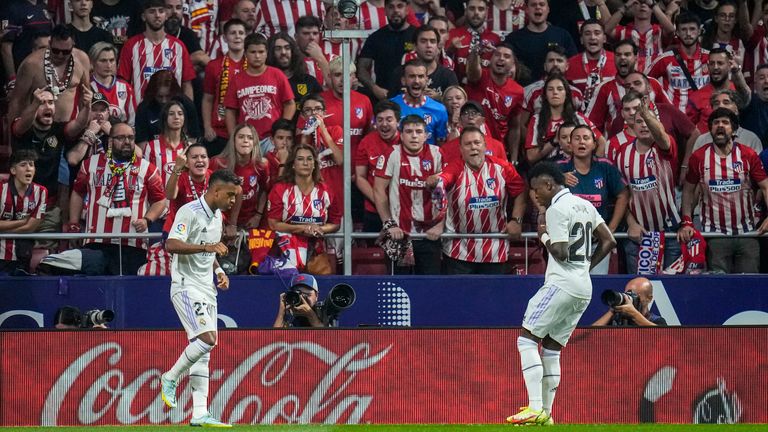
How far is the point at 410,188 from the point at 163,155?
2.51 m

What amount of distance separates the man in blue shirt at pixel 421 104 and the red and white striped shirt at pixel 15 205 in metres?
3.72

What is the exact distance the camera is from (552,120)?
13422 millimetres

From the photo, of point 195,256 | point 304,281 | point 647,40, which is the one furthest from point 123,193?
point 647,40

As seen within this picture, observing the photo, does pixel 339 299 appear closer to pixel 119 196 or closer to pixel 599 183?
pixel 119 196

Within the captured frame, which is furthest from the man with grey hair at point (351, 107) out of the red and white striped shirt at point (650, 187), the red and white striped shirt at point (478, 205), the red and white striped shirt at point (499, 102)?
the red and white striped shirt at point (650, 187)

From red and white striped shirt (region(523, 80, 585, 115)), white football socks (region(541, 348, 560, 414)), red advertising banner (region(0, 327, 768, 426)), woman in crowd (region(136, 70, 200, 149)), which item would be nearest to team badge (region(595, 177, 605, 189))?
red and white striped shirt (region(523, 80, 585, 115))

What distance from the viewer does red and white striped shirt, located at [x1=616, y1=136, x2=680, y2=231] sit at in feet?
42.1

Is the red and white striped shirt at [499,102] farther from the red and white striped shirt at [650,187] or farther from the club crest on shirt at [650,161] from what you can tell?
the club crest on shirt at [650,161]

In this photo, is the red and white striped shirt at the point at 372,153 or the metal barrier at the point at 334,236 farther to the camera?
the red and white striped shirt at the point at 372,153

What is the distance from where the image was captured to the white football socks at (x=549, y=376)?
10.0m

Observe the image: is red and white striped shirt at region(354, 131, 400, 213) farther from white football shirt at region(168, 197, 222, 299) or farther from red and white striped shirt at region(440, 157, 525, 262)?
white football shirt at region(168, 197, 222, 299)

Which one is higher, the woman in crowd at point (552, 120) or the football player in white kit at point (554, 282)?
the woman in crowd at point (552, 120)

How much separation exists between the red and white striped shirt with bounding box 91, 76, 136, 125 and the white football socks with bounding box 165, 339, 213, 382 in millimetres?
4377

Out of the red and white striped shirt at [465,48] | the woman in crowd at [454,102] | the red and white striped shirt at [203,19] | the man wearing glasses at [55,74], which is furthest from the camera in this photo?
the red and white striped shirt at [203,19]
